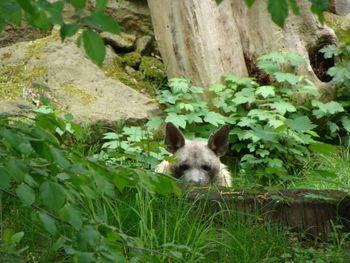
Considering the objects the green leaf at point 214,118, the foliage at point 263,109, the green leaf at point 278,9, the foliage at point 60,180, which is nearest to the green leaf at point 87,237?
the foliage at point 60,180

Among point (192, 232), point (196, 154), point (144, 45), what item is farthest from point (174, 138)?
point (144, 45)

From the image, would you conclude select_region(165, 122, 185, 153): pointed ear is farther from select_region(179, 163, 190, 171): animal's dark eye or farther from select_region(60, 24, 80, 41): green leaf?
select_region(60, 24, 80, 41): green leaf

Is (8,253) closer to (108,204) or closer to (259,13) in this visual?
(108,204)

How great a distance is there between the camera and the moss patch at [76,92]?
8094 mm

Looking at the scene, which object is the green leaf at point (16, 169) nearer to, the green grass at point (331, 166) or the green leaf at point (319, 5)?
the green leaf at point (319, 5)

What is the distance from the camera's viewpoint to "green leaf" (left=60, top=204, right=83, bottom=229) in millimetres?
2475

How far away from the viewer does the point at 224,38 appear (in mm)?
8219

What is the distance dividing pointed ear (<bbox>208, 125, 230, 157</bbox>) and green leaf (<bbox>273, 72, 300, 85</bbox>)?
5.24ft

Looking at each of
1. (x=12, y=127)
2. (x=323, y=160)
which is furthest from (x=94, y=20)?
(x=323, y=160)

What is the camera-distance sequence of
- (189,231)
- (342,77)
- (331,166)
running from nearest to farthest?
(189,231) → (331,166) → (342,77)

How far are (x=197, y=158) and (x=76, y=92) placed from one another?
82.3 inches

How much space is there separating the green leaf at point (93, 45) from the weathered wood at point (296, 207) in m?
2.68

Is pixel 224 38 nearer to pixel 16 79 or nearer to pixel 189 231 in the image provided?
pixel 16 79

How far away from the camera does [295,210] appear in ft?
15.5
